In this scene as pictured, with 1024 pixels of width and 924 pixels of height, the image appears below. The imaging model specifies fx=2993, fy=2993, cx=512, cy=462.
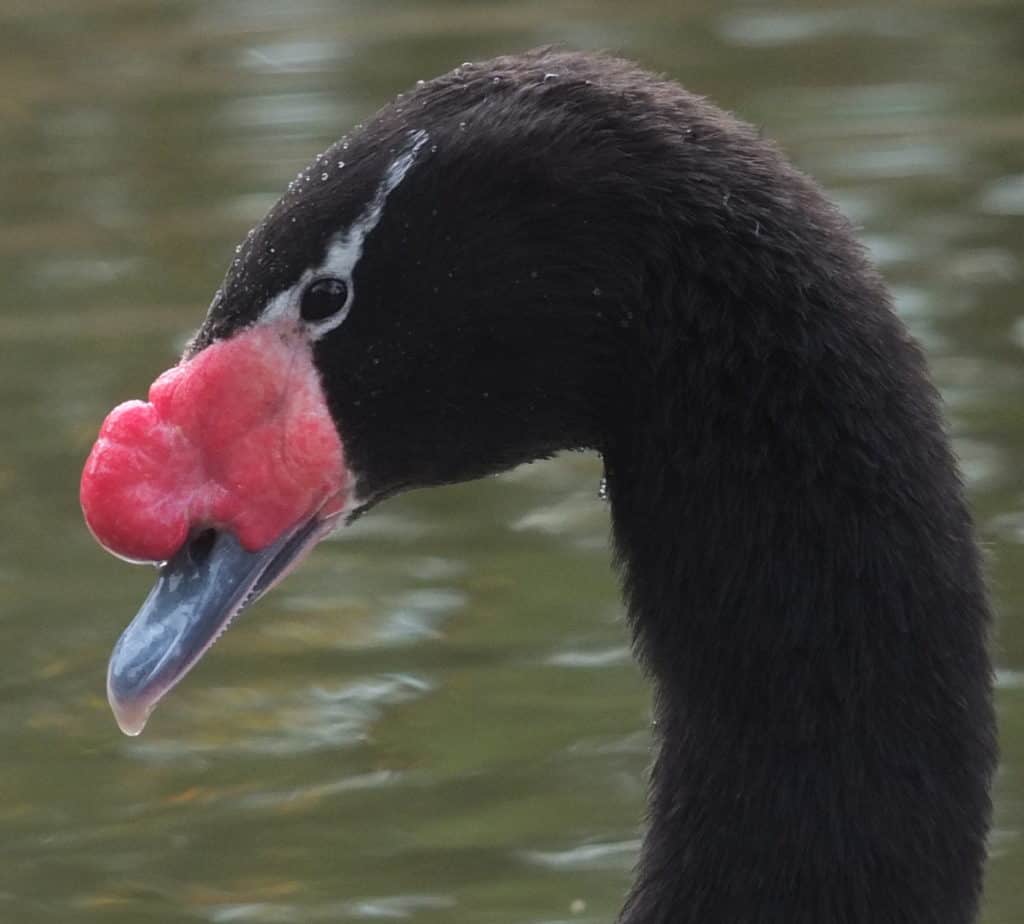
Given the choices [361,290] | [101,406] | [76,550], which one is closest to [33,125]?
[101,406]

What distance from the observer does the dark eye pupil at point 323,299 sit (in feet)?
16.5

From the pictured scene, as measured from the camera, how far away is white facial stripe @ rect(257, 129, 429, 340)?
16.2 feet

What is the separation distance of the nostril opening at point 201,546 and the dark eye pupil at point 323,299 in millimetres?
418

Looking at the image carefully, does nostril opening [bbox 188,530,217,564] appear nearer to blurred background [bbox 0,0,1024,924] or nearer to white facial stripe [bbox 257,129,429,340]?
white facial stripe [bbox 257,129,429,340]

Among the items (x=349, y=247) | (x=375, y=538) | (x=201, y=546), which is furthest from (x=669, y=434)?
(x=375, y=538)

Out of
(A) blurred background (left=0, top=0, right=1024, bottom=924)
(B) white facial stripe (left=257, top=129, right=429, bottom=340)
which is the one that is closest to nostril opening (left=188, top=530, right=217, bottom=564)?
(B) white facial stripe (left=257, top=129, right=429, bottom=340)

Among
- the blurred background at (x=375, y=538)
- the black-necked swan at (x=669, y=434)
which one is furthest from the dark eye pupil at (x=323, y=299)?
the blurred background at (x=375, y=538)

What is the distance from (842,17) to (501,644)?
5817 millimetres

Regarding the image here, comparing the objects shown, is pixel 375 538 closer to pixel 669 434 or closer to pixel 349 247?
pixel 349 247

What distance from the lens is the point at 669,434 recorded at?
4.86m

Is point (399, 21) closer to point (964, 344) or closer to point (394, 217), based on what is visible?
point (964, 344)

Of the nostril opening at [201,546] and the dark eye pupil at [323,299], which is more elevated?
the dark eye pupil at [323,299]

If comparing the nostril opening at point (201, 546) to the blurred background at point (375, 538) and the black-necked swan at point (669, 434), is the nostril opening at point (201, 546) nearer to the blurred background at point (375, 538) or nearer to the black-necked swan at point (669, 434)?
the black-necked swan at point (669, 434)

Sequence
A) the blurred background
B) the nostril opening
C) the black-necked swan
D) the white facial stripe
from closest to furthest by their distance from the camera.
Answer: the black-necked swan < the white facial stripe < the nostril opening < the blurred background
